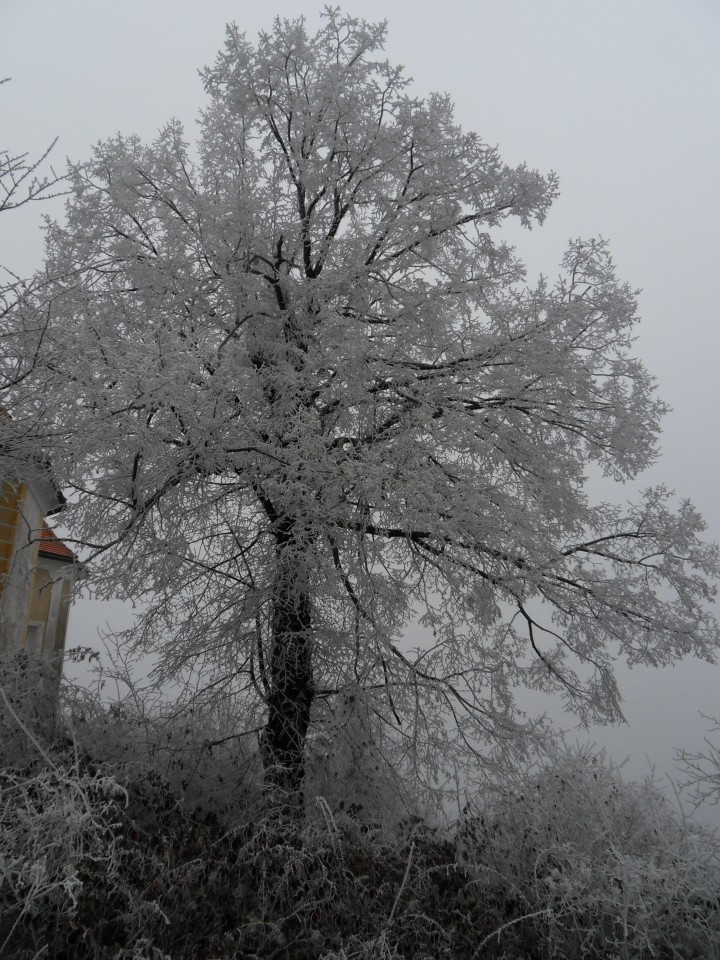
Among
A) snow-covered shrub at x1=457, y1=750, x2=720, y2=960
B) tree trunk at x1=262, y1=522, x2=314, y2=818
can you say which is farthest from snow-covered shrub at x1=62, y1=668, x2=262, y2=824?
snow-covered shrub at x1=457, y1=750, x2=720, y2=960

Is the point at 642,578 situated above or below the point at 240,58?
below

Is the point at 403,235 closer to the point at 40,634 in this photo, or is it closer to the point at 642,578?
the point at 642,578

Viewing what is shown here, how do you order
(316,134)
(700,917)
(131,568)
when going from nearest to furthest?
(700,917) < (131,568) < (316,134)

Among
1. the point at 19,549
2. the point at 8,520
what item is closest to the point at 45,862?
the point at 19,549

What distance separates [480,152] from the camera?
9297 millimetres

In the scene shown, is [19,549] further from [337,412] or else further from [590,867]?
[590,867]

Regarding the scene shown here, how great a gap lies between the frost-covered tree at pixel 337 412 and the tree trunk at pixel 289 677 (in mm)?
52

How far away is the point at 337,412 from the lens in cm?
882

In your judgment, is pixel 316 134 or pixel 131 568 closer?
pixel 131 568

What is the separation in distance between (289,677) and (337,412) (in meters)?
2.85

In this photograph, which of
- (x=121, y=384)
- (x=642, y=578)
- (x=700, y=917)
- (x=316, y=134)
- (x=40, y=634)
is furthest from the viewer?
(x=40, y=634)

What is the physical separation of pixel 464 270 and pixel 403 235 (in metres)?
1.05

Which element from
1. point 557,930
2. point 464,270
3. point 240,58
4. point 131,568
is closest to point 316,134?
point 240,58

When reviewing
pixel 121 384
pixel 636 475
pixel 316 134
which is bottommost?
pixel 121 384
